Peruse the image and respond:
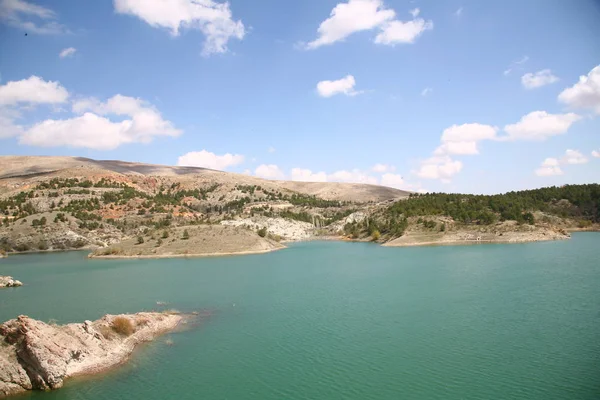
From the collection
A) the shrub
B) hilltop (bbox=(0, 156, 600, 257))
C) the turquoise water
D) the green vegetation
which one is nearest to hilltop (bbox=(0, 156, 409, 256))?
hilltop (bbox=(0, 156, 600, 257))

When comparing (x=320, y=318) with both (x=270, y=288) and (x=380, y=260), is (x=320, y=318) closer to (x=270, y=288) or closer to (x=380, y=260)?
(x=270, y=288)

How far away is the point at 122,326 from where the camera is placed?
2480 cm

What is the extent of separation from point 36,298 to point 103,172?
4423 inches

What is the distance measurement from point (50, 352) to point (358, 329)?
15.9 meters

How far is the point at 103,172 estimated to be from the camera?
141 meters

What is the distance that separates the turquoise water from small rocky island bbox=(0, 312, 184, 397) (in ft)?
2.84

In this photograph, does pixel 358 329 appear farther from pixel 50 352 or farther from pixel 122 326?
pixel 50 352

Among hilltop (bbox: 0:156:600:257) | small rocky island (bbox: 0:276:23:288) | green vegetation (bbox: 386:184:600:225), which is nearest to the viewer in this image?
small rocky island (bbox: 0:276:23:288)

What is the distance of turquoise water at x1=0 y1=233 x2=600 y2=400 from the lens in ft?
59.7

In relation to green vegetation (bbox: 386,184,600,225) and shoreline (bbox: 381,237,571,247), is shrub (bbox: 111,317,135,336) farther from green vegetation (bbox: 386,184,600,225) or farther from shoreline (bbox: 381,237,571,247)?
green vegetation (bbox: 386,184,600,225)

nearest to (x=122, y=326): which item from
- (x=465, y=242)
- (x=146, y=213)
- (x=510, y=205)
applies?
(x=465, y=242)

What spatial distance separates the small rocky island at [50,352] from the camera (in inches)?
754

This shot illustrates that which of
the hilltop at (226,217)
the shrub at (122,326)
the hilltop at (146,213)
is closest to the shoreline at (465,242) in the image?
the hilltop at (226,217)

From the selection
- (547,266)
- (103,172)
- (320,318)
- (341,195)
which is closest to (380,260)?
(547,266)
